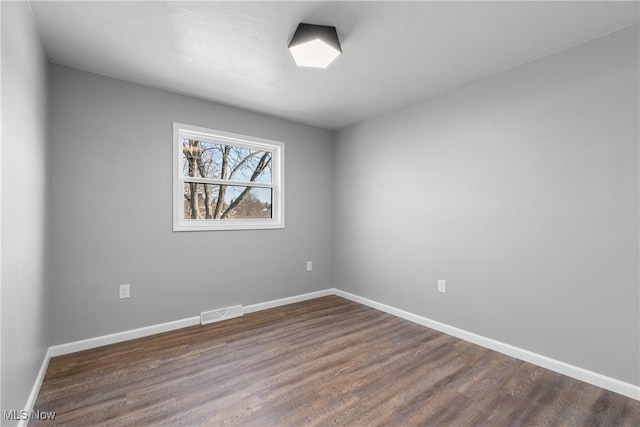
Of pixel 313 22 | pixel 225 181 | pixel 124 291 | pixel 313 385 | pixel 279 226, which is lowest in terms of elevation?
pixel 313 385

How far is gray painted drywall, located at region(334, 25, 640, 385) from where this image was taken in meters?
1.86

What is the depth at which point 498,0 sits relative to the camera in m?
1.63

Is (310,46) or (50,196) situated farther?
(50,196)

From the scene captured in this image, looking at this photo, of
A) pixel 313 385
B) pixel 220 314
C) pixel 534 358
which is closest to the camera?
pixel 313 385

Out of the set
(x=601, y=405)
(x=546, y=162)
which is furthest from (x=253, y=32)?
(x=601, y=405)

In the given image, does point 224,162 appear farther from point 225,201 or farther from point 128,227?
point 128,227

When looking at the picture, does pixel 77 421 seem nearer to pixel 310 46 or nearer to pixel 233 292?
pixel 233 292

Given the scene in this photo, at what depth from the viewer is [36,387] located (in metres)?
1.78

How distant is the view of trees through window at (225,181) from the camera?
3.06m

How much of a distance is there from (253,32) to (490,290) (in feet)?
9.00

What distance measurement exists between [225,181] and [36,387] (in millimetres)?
2182

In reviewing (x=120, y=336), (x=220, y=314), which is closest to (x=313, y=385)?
(x=220, y=314)

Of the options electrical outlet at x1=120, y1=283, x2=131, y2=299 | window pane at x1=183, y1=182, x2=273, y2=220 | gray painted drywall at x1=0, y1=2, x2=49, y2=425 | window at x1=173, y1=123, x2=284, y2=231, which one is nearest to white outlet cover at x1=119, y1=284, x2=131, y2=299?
electrical outlet at x1=120, y1=283, x2=131, y2=299

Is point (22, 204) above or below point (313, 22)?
below
